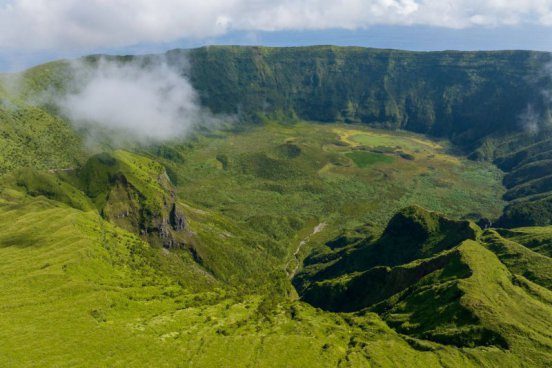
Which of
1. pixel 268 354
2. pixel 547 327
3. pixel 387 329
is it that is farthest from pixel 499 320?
pixel 268 354

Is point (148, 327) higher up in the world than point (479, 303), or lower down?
lower down

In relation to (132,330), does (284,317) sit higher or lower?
lower

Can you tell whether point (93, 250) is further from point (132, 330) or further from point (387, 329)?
point (387, 329)

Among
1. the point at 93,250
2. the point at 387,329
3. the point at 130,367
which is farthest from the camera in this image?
the point at 93,250

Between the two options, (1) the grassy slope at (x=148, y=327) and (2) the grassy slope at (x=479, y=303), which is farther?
(2) the grassy slope at (x=479, y=303)

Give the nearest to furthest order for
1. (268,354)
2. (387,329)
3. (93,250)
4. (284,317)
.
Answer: (268,354) → (387,329) → (284,317) → (93,250)

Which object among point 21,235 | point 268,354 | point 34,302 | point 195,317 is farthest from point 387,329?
point 21,235

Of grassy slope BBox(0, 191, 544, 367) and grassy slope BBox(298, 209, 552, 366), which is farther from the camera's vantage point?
grassy slope BBox(298, 209, 552, 366)

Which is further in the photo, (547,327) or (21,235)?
(21,235)

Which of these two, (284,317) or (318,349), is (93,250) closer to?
(284,317)

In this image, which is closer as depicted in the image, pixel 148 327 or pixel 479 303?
pixel 148 327
